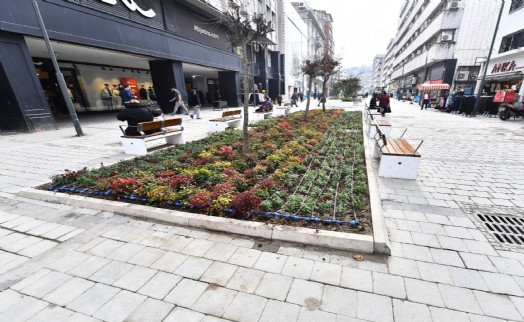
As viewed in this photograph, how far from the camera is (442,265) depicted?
8.55 feet

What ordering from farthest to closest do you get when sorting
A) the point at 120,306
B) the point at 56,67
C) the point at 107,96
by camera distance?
the point at 107,96, the point at 56,67, the point at 120,306

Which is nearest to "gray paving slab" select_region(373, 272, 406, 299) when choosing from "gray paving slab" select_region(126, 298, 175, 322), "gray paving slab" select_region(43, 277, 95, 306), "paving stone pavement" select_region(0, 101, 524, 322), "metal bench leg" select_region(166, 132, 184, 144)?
"paving stone pavement" select_region(0, 101, 524, 322)

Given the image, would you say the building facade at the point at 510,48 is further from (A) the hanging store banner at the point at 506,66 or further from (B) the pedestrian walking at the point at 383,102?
(B) the pedestrian walking at the point at 383,102

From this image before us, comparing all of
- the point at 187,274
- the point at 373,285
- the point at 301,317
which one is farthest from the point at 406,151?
the point at 187,274

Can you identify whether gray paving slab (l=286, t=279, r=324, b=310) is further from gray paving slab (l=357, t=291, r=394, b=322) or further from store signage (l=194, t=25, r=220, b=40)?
store signage (l=194, t=25, r=220, b=40)

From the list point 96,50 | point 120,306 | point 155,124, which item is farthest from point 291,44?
point 120,306

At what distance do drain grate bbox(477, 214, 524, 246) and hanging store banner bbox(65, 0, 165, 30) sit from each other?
655 inches

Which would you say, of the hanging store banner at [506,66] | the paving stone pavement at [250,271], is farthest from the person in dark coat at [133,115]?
the hanging store banner at [506,66]

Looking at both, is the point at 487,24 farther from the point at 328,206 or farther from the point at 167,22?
the point at 328,206

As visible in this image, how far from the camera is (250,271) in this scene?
101 inches

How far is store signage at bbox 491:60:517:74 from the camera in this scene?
1864 cm

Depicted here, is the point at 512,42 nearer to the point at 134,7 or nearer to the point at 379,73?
the point at 134,7

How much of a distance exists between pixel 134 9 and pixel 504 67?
93.8 feet

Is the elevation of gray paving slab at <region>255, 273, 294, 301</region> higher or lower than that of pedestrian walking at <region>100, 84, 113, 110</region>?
lower
